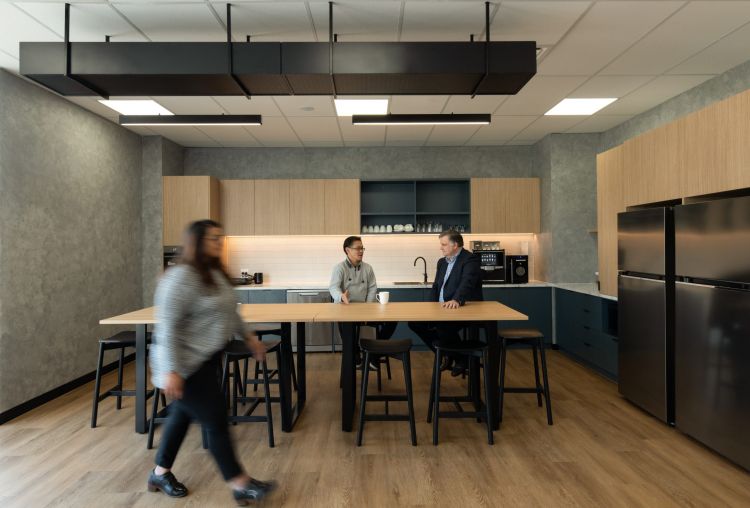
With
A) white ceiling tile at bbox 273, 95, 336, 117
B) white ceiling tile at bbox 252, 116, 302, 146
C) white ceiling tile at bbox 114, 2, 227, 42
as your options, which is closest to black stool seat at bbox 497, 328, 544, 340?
white ceiling tile at bbox 273, 95, 336, 117

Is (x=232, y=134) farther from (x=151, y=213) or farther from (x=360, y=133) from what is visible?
(x=360, y=133)

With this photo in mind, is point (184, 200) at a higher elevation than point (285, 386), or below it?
higher

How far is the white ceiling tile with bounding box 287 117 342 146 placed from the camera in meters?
5.54

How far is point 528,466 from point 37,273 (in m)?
4.59

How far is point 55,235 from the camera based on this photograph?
4.58 m

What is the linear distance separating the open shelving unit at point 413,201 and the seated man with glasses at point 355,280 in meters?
2.30

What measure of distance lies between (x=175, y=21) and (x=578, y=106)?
13.6 feet

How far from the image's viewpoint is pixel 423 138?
21.4 feet

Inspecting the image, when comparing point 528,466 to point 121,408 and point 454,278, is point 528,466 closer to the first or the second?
point 454,278

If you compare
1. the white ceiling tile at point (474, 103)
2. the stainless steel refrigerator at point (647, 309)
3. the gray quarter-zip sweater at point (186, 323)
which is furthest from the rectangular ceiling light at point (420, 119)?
the gray quarter-zip sweater at point (186, 323)

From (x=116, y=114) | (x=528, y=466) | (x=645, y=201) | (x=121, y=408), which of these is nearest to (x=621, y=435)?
(x=528, y=466)

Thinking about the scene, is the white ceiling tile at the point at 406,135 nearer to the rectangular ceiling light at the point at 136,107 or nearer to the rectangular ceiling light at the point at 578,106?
the rectangular ceiling light at the point at 578,106

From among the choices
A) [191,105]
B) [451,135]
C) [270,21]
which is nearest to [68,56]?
[270,21]

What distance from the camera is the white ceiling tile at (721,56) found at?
3.48m
